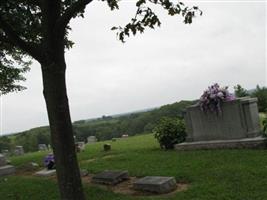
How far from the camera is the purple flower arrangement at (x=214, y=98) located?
9.87m

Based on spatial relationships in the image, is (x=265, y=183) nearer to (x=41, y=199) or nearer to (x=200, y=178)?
(x=200, y=178)

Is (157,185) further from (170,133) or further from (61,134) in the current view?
(170,133)

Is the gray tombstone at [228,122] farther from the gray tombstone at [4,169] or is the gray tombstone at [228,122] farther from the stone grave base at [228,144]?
the gray tombstone at [4,169]

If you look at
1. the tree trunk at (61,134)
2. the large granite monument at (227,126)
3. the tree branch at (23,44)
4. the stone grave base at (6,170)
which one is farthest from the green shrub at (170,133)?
the tree branch at (23,44)

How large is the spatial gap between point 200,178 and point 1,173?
287 inches

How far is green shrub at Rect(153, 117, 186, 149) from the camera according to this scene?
11.3m

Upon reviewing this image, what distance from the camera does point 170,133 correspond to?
11422 millimetres

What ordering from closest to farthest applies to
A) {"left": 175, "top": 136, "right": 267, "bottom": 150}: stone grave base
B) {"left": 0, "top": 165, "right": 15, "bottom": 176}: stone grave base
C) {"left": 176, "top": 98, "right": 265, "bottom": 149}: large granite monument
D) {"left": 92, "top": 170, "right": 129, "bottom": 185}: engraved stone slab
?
A: {"left": 92, "top": 170, "right": 129, "bottom": 185}: engraved stone slab
{"left": 175, "top": 136, "right": 267, "bottom": 150}: stone grave base
{"left": 176, "top": 98, "right": 265, "bottom": 149}: large granite monument
{"left": 0, "top": 165, "right": 15, "bottom": 176}: stone grave base

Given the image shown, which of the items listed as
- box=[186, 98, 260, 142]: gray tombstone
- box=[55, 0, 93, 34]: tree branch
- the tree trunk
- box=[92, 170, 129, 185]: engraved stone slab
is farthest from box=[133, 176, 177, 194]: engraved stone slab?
box=[186, 98, 260, 142]: gray tombstone

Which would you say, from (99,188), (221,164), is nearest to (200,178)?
(221,164)

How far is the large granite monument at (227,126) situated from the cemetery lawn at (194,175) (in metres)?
0.50

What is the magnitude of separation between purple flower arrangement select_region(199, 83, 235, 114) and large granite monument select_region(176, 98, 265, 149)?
119mm

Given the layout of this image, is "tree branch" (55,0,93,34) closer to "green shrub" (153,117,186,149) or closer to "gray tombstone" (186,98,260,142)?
"gray tombstone" (186,98,260,142)

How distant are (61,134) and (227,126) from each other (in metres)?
6.51
